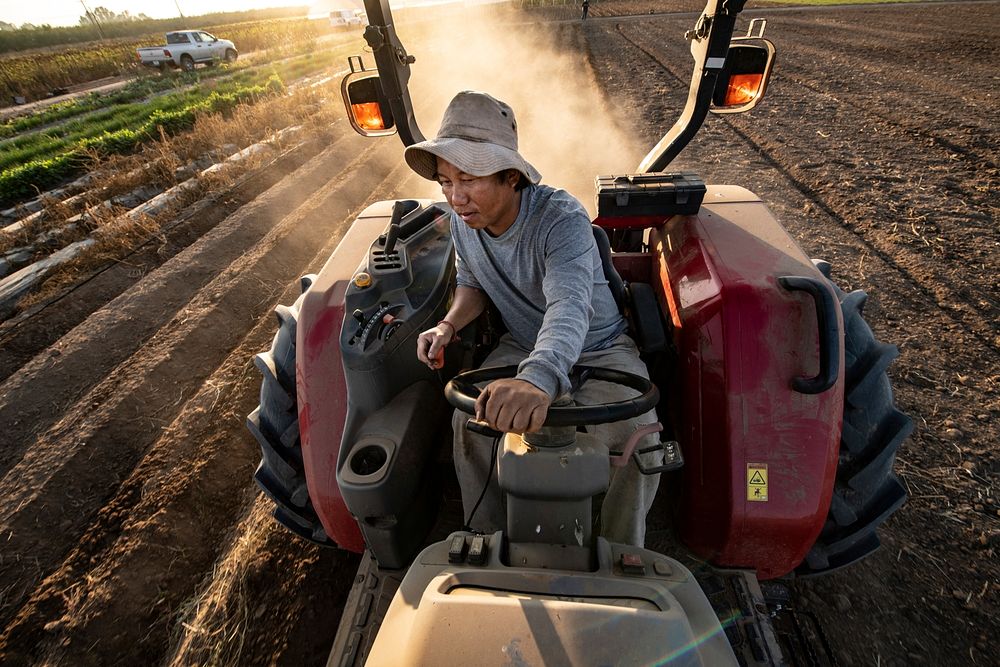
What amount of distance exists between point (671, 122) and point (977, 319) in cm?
533

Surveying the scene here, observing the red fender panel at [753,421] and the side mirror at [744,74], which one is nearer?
the red fender panel at [753,421]

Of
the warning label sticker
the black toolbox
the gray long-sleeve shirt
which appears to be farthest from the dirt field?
the black toolbox

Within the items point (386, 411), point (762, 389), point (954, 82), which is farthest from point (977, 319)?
point (954, 82)

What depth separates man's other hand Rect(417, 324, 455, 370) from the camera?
5.05ft

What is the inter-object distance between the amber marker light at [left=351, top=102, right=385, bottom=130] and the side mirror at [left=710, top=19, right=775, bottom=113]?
143 centimetres

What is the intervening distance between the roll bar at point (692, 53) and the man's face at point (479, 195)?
2.39ft

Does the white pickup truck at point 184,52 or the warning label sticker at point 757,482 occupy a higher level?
the white pickup truck at point 184,52

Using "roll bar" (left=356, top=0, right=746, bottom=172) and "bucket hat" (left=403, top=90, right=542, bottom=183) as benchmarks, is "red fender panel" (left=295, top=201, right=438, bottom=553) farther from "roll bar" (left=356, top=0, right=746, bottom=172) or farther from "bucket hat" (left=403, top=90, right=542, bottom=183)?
"roll bar" (left=356, top=0, right=746, bottom=172)

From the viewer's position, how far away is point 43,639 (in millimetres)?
2018

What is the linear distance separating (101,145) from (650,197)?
965cm

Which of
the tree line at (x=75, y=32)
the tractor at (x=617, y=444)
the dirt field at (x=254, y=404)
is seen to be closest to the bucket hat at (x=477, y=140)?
the tractor at (x=617, y=444)

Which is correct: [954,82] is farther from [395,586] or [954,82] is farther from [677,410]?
[395,586]

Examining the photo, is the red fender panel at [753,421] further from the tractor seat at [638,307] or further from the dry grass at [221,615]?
the dry grass at [221,615]

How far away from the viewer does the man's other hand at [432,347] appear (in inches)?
60.6
